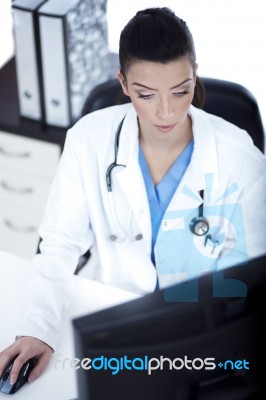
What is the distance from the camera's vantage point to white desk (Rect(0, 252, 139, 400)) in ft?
3.98

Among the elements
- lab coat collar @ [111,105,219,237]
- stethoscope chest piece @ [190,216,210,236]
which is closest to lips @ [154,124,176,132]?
lab coat collar @ [111,105,219,237]

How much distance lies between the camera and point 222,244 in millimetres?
1529

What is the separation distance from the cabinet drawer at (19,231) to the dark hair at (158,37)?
1.07 metres

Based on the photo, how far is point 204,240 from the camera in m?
1.52

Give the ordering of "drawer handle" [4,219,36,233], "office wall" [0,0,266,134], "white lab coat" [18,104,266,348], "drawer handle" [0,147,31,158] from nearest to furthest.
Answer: "white lab coat" [18,104,266,348]
"office wall" [0,0,266,134]
"drawer handle" [0,147,31,158]
"drawer handle" [4,219,36,233]

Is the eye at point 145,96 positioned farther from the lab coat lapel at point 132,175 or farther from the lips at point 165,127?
the lab coat lapel at point 132,175

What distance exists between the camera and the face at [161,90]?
4.06 ft

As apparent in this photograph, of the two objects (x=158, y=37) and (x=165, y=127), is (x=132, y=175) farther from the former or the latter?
(x=158, y=37)

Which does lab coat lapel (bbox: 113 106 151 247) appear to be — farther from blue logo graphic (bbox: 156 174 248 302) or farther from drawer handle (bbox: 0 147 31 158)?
drawer handle (bbox: 0 147 31 158)

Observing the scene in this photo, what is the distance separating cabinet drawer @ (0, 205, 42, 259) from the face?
97 centimetres

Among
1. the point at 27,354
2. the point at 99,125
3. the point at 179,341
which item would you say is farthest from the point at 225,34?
the point at 179,341

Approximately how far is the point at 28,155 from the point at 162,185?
0.65 m

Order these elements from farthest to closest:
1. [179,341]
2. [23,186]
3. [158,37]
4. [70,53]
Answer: [23,186] → [70,53] → [158,37] → [179,341]

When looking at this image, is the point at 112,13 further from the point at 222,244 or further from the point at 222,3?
the point at 222,244
